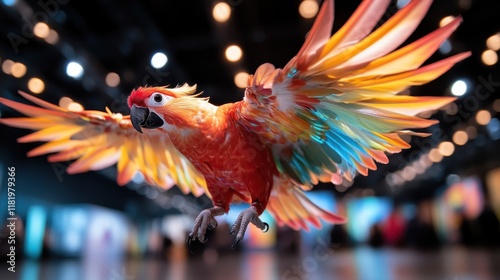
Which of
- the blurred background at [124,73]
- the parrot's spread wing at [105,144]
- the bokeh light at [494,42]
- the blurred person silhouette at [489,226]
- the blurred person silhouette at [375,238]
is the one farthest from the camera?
the blurred person silhouette at [375,238]

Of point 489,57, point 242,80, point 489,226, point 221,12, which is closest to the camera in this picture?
point 242,80

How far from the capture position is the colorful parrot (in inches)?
31.6

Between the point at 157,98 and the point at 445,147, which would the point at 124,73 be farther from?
the point at 445,147

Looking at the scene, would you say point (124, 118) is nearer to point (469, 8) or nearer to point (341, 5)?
point (341, 5)

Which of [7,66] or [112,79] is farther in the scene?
[112,79]

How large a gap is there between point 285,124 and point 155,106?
352mm

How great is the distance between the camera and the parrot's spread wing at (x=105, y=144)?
1.19 meters

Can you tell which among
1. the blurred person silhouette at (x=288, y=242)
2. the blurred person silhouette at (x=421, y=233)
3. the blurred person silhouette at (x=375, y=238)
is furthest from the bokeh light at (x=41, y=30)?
the blurred person silhouette at (x=375, y=238)

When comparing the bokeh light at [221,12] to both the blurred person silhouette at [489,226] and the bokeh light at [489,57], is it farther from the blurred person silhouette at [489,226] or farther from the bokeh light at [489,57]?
the blurred person silhouette at [489,226]

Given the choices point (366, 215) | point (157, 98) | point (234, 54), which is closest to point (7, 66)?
point (234, 54)

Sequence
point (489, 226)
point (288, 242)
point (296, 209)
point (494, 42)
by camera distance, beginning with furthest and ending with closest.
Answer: point (489, 226) < point (288, 242) < point (494, 42) < point (296, 209)

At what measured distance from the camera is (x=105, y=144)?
1291mm

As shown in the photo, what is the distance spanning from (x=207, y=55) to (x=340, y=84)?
185 cm

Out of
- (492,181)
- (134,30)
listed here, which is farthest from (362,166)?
(492,181)
